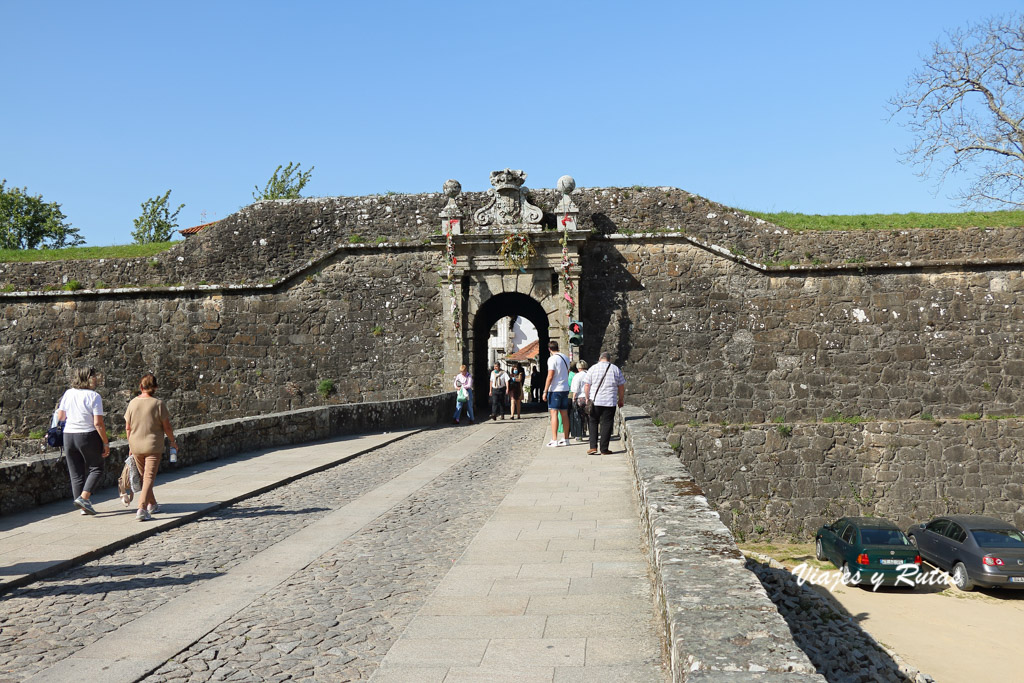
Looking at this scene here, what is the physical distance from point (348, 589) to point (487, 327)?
18527 mm

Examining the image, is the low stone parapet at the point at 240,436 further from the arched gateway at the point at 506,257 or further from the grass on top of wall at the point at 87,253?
the grass on top of wall at the point at 87,253

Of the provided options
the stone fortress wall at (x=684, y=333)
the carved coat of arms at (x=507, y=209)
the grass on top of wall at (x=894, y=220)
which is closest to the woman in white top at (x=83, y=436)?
the stone fortress wall at (x=684, y=333)

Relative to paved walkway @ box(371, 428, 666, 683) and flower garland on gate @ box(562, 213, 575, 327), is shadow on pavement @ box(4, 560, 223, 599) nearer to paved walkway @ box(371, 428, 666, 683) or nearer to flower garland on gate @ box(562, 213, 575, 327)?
paved walkway @ box(371, 428, 666, 683)

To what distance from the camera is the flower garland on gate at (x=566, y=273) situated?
60.5 ft

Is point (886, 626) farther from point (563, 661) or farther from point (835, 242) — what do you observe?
point (563, 661)

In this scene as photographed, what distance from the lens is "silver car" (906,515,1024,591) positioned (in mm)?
14469

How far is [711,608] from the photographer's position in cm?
330

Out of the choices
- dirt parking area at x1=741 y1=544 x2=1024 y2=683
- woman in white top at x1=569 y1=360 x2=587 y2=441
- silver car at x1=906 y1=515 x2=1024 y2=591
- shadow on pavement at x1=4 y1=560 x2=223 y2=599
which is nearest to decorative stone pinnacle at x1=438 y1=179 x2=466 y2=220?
woman in white top at x1=569 y1=360 x2=587 y2=441

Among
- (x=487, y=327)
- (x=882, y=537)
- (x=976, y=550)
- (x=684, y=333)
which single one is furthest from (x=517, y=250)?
(x=976, y=550)

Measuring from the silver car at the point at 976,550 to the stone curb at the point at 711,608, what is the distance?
1143cm

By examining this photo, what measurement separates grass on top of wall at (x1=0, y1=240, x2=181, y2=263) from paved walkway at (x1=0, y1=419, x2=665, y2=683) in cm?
1339

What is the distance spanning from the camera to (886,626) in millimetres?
13031

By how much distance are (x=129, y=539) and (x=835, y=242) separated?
16.3 m

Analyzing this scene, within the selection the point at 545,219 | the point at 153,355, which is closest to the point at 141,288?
the point at 153,355
